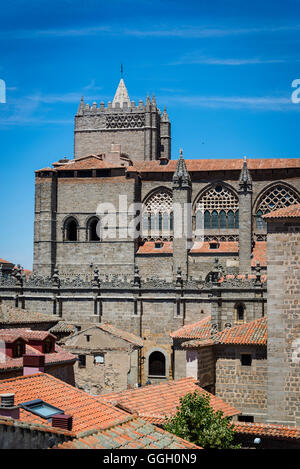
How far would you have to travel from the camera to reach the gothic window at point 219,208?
50.8m

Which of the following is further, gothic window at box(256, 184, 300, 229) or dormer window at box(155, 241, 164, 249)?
dormer window at box(155, 241, 164, 249)

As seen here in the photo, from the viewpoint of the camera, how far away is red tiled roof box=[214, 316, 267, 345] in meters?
31.3

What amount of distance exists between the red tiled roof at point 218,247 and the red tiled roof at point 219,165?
5.10 m

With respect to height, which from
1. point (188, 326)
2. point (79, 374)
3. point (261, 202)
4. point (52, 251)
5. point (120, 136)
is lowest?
point (79, 374)

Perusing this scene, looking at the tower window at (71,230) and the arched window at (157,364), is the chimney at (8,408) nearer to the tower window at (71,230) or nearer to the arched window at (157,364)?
the arched window at (157,364)

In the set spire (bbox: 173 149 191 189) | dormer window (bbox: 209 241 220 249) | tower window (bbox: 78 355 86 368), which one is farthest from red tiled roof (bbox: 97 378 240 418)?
spire (bbox: 173 149 191 189)

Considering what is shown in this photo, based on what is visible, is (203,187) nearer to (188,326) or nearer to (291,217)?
(188,326)

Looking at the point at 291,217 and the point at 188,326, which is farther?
Result: the point at 188,326

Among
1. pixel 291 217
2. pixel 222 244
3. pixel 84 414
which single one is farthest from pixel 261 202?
pixel 84 414

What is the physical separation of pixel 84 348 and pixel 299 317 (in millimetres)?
15228

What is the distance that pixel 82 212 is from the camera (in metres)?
51.8

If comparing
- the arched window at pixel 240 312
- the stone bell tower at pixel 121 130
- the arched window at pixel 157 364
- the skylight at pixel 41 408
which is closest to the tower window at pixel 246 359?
the arched window at pixel 240 312

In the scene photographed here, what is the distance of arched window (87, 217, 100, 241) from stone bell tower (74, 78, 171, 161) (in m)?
11.6

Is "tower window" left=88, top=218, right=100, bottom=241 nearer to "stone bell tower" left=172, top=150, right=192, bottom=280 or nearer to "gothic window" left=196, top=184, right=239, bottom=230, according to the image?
"stone bell tower" left=172, top=150, right=192, bottom=280
